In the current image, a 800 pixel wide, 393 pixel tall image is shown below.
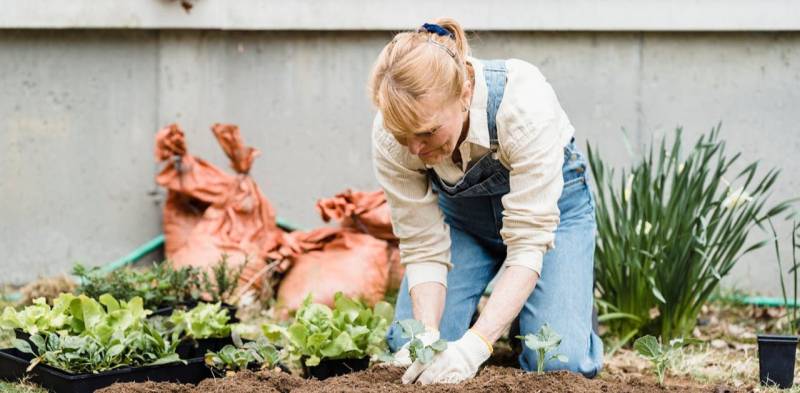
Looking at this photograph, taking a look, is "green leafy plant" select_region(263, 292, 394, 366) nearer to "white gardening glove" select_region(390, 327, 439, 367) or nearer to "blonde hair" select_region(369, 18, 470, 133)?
"white gardening glove" select_region(390, 327, 439, 367)

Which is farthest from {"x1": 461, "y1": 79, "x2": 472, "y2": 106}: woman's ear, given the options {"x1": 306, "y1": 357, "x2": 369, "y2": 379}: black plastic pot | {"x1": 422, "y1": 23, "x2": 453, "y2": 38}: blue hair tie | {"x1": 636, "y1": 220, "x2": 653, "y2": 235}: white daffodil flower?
{"x1": 636, "y1": 220, "x2": 653, "y2": 235}: white daffodil flower

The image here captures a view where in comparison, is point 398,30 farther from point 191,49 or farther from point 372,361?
point 372,361

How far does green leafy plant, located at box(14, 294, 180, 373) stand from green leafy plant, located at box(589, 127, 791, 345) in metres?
1.52

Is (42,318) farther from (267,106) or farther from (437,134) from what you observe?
(267,106)

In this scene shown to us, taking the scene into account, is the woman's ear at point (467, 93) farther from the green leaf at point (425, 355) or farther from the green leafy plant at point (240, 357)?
the green leafy plant at point (240, 357)

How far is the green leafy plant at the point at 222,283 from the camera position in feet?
11.8

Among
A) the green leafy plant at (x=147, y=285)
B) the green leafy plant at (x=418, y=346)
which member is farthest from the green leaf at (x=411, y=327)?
the green leafy plant at (x=147, y=285)

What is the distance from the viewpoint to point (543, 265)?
9.78ft

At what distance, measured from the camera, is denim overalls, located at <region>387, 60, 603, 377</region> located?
287cm

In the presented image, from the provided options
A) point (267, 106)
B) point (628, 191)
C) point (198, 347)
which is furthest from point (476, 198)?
point (267, 106)

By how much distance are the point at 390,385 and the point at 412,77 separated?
709 mm

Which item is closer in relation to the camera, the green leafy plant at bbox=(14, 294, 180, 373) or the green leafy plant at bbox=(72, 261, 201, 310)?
the green leafy plant at bbox=(14, 294, 180, 373)

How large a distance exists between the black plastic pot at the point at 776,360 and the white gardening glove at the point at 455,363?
904 millimetres

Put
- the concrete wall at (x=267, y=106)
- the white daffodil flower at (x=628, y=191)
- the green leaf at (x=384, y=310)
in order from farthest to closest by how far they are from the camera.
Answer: the concrete wall at (x=267, y=106)
the white daffodil flower at (x=628, y=191)
the green leaf at (x=384, y=310)
